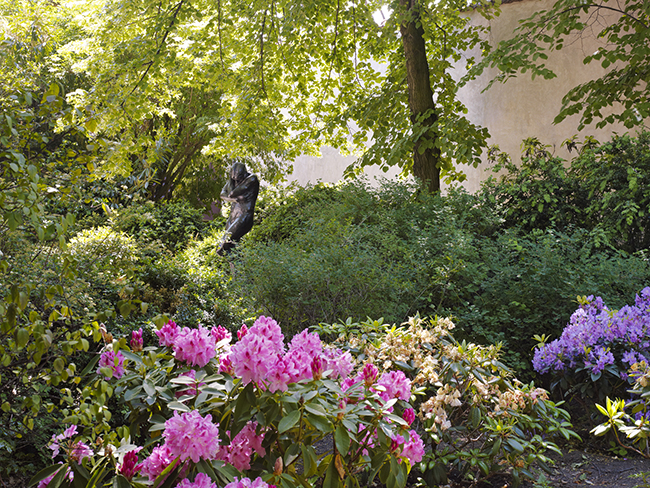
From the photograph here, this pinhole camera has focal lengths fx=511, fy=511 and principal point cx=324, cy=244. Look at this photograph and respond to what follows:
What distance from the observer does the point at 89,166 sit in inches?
67.2

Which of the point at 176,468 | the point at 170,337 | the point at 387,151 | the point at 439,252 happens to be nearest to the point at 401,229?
the point at 439,252

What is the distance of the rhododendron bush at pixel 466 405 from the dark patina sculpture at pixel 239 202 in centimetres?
497

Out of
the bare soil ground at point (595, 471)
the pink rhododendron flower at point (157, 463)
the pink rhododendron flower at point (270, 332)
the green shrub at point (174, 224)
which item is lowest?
the bare soil ground at point (595, 471)

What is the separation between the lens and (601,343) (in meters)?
3.38

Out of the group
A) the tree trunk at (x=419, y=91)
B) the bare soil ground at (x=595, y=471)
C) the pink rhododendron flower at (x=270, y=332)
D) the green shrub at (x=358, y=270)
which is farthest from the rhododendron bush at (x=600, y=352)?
the tree trunk at (x=419, y=91)

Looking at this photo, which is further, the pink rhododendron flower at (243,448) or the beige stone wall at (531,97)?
the beige stone wall at (531,97)

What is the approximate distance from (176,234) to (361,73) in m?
5.42

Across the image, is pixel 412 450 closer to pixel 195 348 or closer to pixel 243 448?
pixel 243 448

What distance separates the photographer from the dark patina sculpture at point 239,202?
7.79 metres

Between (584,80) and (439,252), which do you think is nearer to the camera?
(439,252)

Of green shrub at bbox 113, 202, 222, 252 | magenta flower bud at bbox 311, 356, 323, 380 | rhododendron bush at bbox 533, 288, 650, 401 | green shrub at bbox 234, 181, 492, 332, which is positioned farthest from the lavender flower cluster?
green shrub at bbox 113, 202, 222, 252

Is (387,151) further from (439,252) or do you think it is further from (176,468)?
(176,468)

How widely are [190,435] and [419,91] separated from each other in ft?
25.8

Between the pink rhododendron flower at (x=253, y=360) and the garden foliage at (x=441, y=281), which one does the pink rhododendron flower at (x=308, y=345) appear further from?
the garden foliage at (x=441, y=281)
